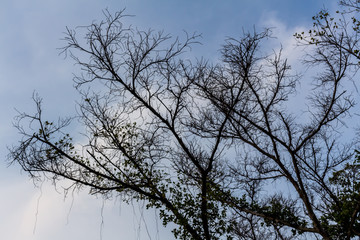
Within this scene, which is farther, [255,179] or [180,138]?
[255,179]

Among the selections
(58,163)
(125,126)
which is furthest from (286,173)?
(58,163)

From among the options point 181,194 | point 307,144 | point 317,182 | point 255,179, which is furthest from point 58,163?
point 317,182

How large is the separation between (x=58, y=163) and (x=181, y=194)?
355 centimetres

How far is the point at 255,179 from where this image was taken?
11383 millimetres

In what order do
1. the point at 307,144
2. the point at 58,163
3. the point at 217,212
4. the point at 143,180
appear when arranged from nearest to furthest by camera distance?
1. the point at 58,163
2. the point at 143,180
3. the point at 217,212
4. the point at 307,144

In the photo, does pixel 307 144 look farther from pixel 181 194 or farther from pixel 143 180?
pixel 143 180

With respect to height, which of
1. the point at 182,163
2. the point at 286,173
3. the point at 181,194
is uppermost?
the point at 182,163

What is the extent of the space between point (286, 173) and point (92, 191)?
6.30m

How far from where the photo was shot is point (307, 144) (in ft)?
36.0

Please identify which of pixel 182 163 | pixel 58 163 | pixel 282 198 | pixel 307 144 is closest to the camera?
pixel 58 163

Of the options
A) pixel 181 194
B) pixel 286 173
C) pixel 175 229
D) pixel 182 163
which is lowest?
pixel 175 229

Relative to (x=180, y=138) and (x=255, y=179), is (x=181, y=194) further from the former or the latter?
(x=255, y=179)

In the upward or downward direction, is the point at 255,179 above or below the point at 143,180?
above

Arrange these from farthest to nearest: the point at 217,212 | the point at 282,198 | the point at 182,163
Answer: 1. the point at 282,198
2. the point at 182,163
3. the point at 217,212
